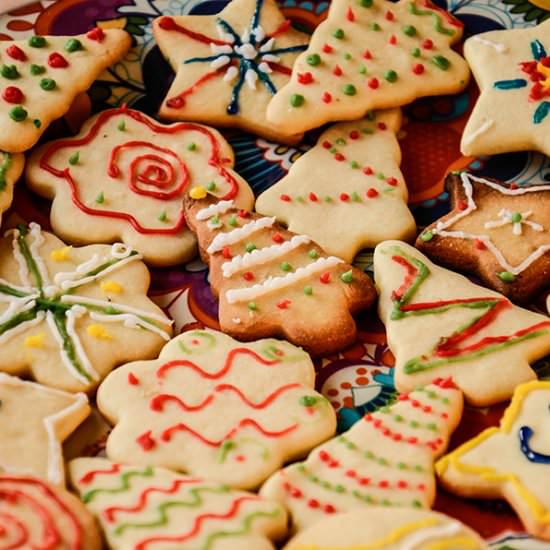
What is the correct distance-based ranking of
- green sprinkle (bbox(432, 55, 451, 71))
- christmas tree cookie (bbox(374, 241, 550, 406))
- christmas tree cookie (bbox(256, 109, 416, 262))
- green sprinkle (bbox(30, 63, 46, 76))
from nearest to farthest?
christmas tree cookie (bbox(374, 241, 550, 406)), christmas tree cookie (bbox(256, 109, 416, 262)), green sprinkle (bbox(30, 63, 46, 76)), green sprinkle (bbox(432, 55, 451, 71))

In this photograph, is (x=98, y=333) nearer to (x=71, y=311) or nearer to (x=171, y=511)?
(x=71, y=311)

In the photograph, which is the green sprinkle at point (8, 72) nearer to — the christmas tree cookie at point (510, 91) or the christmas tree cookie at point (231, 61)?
the christmas tree cookie at point (231, 61)

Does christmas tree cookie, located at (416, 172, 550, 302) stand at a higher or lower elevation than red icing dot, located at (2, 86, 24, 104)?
lower

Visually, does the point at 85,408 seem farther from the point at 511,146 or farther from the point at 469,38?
the point at 469,38

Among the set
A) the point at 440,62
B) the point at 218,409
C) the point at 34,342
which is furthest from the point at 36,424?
the point at 440,62

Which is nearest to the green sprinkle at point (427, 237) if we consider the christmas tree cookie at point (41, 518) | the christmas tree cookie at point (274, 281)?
the christmas tree cookie at point (274, 281)

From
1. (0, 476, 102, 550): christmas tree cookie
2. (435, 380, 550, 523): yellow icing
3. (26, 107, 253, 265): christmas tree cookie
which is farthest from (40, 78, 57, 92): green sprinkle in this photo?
(435, 380, 550, 523): yellow icing

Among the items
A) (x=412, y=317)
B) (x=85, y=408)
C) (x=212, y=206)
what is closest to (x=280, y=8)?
(x=212, y=206)

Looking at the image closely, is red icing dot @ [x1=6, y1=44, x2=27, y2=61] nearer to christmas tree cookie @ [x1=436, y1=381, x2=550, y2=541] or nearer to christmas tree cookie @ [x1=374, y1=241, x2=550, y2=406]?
christmas tree cookie @ [x1=374, y1=241, x2=550, y2=406]
